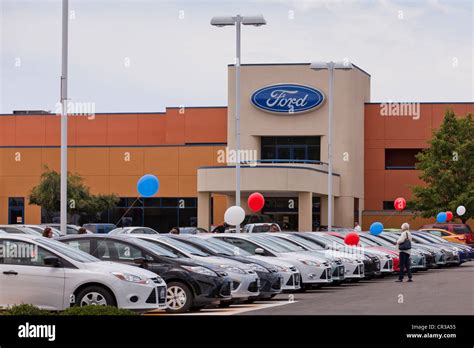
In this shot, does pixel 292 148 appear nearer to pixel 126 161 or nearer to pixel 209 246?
pixel 126 161

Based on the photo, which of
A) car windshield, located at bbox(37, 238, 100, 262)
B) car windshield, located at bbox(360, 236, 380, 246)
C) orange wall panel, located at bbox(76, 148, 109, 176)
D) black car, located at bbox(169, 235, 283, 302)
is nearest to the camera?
car windshield, located at bbox(37, 238, 100, 262)

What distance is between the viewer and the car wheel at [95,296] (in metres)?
17.8

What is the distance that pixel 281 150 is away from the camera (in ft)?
242

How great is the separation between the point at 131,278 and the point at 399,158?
203 ft

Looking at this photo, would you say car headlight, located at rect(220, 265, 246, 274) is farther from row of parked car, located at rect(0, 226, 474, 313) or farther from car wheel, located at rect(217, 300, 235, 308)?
car wheel, located at rect(217, 300, 235, 308)

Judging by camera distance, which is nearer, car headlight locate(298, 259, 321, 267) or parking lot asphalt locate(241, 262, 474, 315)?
parking lot asphalt locate(241, 262, 474, 315)

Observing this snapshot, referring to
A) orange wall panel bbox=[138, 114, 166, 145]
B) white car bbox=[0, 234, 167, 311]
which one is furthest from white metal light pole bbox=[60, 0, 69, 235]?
orange wall panel bbox=[138, 114, 166, 145]

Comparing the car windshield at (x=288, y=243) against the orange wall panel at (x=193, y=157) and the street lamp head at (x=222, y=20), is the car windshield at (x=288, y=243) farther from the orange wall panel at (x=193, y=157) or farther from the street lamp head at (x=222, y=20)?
the orange wall panel at (x=193, y=157)

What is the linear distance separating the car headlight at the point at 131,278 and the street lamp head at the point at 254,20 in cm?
1702

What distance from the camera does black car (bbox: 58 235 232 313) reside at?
2039cm

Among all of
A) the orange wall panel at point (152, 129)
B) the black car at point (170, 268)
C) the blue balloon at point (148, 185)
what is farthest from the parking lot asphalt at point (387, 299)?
the orange wall panel at point (152, 129)

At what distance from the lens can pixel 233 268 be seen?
22281 mm

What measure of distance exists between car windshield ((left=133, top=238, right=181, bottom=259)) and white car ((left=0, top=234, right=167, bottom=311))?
8.80ft
